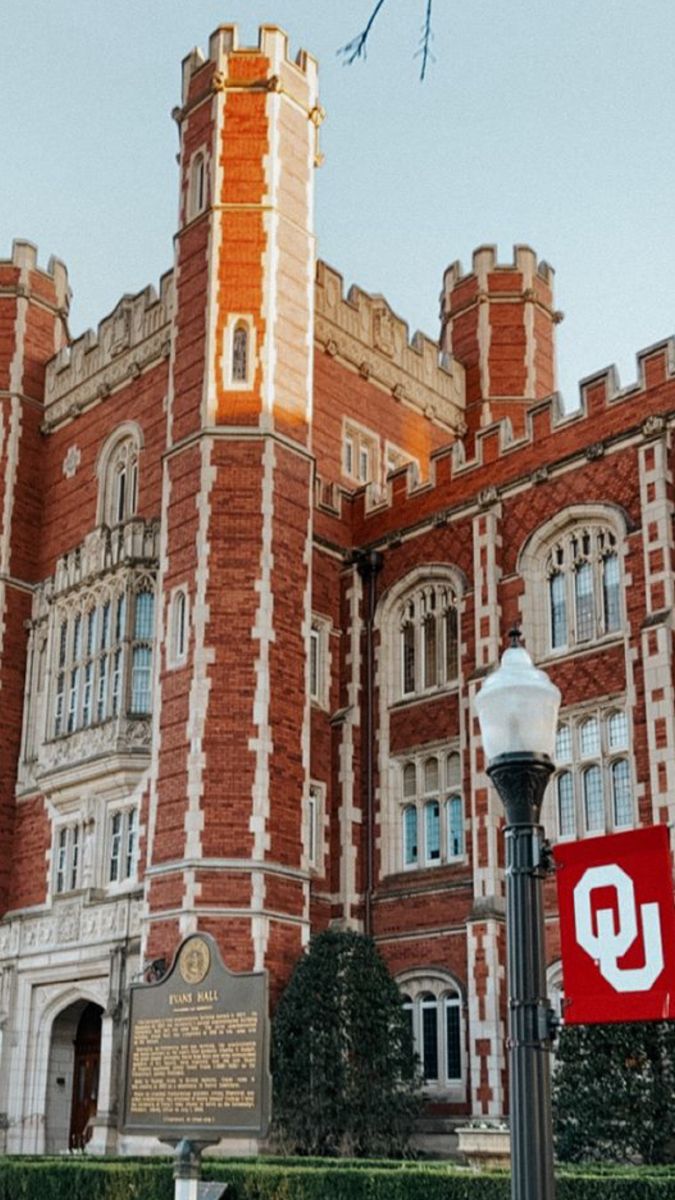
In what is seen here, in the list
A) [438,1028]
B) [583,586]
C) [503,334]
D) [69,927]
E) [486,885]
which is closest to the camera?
[486,885]

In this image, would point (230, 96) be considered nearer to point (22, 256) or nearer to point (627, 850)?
point (22, 256)

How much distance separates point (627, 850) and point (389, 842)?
16612mm

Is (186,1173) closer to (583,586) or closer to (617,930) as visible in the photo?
(617,930)

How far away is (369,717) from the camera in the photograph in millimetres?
23531

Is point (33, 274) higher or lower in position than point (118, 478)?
higher

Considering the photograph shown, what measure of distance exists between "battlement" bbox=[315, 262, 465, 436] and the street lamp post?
2044cm

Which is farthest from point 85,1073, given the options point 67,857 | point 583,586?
point 583,586

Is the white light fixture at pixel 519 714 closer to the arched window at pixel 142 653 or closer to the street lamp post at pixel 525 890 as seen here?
the street lamp post at pixel 525 890

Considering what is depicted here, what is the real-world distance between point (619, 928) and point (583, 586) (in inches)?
599

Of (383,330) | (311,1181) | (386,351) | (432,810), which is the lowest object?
(311,1181)

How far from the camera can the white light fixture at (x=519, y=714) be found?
6.42 meters

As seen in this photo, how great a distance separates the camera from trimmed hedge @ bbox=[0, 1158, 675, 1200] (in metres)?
11.2

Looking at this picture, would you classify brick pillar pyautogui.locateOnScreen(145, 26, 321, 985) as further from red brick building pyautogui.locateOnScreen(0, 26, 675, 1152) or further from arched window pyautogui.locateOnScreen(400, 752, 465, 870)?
arched window pyautogui.locateOnScreen(400, 752, 465, 870)

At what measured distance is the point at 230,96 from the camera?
24.3 meters
